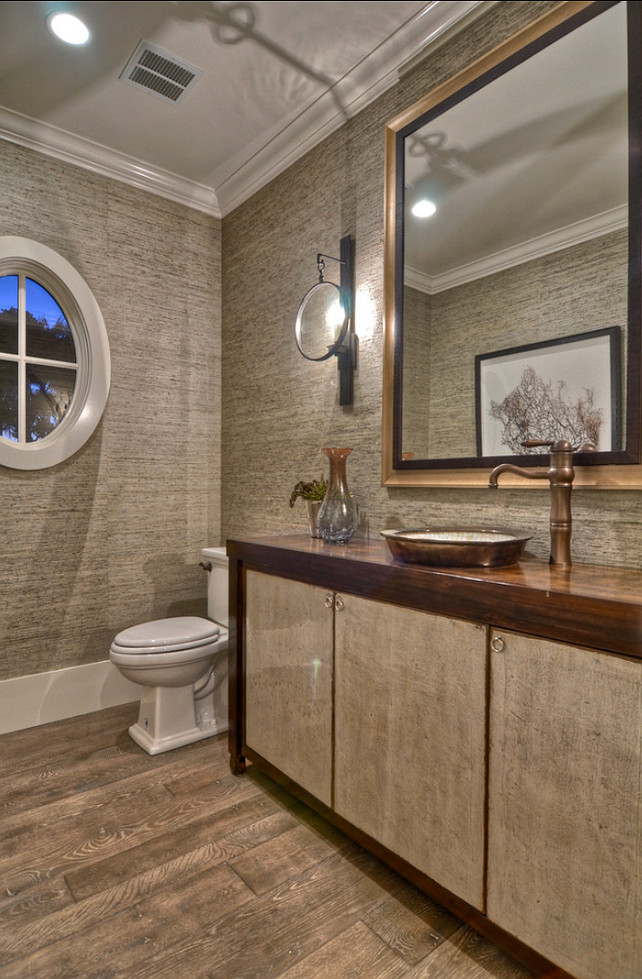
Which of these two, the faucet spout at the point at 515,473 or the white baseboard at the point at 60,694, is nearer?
the faucet spout at the point at 515,473

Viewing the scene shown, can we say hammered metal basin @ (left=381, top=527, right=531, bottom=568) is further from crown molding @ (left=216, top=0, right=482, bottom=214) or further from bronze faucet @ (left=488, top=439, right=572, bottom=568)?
crown molding @ (left=216, top=0, right=482, bottom=214)

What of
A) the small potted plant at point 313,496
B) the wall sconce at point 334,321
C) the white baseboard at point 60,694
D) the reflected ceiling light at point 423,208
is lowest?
the white baseboard at point 60,694

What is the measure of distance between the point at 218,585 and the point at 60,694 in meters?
0.86

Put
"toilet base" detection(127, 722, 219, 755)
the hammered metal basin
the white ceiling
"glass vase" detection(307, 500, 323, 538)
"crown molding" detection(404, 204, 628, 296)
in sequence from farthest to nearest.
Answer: "toilet base" detection(127, 722, 219, 755)
"glass vase" detection(307, 500, 323, 538)
"crown molding" detection(404, 204, 628, 296)
the hammered metal basin
the white ceiling

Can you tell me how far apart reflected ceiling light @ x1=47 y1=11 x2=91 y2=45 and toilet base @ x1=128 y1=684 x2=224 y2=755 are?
2076mm

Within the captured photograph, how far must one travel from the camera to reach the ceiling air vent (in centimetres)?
192

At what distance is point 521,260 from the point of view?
1.58 meters

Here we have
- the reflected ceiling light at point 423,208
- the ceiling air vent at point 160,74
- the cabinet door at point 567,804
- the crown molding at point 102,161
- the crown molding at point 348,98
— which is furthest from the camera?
the crown molding at point 102,161

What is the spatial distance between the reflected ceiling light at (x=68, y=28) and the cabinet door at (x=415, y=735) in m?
1.52

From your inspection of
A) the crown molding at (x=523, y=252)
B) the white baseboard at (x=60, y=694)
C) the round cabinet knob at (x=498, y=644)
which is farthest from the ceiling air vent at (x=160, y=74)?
the white baseboard at (x=60, y=694)

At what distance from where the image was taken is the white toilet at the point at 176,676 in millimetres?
2094

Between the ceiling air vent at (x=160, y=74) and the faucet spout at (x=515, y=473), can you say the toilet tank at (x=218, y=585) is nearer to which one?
the faucet spout at (x=515, y=473)

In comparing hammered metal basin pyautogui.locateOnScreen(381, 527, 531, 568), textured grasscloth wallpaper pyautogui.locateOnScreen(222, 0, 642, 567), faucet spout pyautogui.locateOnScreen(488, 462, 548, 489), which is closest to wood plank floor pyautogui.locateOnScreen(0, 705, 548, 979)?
hammered metal basin pyautogui.locateOnScreen(381, 527, 531, 568)

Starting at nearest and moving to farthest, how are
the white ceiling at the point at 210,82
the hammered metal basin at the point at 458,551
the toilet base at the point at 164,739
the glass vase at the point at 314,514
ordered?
the white ceiling at the point at 210,82, the hammered metal basin at the point at 458,551, the glass vase at the point at 314,514, the toilet base at the point at 164,739
